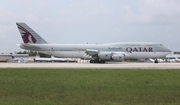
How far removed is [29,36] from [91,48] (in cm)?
1102

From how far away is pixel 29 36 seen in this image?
5491 centimetres

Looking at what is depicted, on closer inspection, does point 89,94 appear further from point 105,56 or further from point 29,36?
point 29,36

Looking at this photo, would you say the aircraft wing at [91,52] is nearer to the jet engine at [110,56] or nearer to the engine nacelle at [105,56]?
the jet engine at [110,56]

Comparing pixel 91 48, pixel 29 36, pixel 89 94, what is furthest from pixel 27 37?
pixel 89 94

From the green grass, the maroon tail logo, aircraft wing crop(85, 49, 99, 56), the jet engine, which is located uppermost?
the maroon tail logo

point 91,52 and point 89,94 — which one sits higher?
point 91,52

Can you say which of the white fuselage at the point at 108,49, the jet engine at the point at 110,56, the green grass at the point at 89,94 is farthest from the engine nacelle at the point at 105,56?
the green grass at the point at 89,94

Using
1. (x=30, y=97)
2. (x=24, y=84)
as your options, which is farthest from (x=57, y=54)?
(x=30, y=97)

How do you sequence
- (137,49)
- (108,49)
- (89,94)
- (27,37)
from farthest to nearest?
(27,37), (108,49), (137,49), (89,94)

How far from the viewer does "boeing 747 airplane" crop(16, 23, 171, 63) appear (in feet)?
175

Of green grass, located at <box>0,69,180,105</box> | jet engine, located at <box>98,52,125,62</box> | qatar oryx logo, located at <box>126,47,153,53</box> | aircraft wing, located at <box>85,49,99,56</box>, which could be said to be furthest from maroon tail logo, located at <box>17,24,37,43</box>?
green grass, located at <box>0,69,180,105</box>

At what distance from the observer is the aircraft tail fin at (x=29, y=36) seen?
54.9 m

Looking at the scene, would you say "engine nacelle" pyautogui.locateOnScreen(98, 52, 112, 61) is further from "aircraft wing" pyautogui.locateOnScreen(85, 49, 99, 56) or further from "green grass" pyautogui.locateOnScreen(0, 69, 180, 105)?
"green grass" pyautogui.locateOnScreen(0, 69, 180, 105)

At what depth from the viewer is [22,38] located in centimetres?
5522
